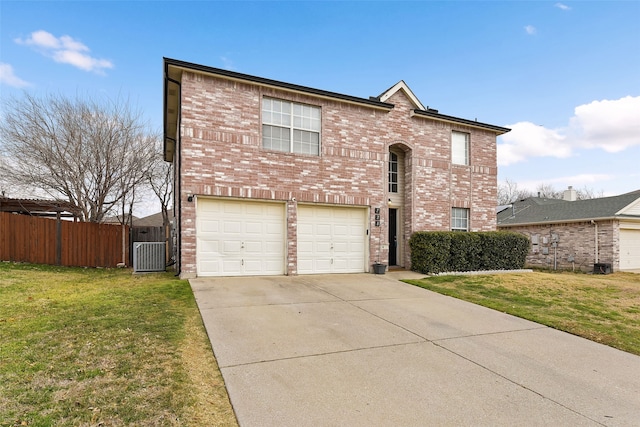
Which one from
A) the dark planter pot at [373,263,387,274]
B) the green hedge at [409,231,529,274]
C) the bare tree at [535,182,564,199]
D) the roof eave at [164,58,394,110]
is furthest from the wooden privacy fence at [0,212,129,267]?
the bare tree at [535,182,564,199]

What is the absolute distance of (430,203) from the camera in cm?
1338

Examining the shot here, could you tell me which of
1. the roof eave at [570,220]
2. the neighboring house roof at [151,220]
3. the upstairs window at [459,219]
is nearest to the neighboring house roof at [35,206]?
the upstairs window at [459,219]

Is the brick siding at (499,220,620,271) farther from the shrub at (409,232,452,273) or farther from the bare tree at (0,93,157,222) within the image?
the bare tree at (0,93,157,222)

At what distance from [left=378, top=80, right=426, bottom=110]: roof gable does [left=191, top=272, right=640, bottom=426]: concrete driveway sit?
8.41 meters

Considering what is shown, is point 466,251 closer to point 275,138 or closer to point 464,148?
point 464,148

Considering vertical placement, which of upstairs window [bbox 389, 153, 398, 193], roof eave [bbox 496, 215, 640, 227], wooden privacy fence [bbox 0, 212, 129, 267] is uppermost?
upstairs window [bbox 389, 153, 398, 193]

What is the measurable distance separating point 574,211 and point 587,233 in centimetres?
182

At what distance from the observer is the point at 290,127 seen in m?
11.1

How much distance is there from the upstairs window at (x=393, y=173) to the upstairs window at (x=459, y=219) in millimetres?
2793

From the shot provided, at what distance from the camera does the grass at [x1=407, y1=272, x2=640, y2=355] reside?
5891 mm

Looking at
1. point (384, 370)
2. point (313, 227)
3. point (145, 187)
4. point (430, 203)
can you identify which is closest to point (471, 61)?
point (430, 203)

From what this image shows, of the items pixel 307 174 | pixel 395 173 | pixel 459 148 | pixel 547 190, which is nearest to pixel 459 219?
pixel 459 148

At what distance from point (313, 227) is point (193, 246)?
387 centimetres

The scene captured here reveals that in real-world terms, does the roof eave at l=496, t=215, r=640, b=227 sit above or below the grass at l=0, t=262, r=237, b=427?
above
